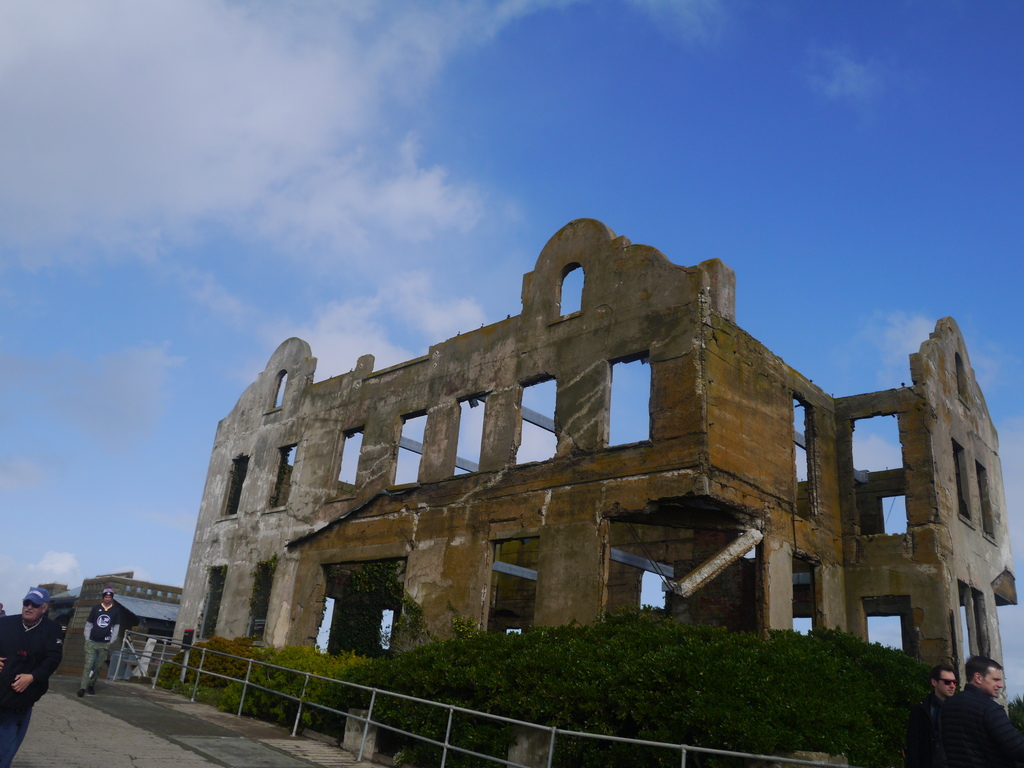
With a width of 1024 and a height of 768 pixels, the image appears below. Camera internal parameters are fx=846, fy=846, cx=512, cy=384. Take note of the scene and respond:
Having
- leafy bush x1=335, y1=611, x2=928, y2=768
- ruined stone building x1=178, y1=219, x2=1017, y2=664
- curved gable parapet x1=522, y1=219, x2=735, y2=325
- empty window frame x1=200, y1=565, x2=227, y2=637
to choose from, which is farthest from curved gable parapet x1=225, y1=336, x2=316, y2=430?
leafy bush x1=335, y1=611, x2=928, y2=768

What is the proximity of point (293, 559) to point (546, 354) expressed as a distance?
9077mm

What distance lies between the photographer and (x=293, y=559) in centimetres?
2209

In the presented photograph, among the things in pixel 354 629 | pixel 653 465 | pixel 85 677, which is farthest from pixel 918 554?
pixel 85 677

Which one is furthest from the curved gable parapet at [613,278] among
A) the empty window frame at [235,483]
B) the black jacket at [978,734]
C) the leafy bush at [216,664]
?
the empty window frame at [235,483]

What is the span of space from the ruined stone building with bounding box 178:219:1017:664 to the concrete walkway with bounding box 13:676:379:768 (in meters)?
5.01

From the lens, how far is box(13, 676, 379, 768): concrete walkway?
934 cm

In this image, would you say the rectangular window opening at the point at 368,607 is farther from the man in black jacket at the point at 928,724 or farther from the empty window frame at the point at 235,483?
the man in black jacket at the point at 928,724

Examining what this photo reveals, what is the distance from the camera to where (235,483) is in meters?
26.4

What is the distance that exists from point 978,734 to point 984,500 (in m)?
19.2

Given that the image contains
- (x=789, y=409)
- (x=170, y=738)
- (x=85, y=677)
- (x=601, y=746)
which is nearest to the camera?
(x=601, y=746)

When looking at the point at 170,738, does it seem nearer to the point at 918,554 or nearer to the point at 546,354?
the point at 546,354

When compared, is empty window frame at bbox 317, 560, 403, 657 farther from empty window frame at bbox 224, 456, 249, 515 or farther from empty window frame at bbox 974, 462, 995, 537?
empty window frame at bbox 974, 462, 995, 537

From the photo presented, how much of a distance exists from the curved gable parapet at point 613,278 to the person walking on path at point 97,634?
10.1 metres

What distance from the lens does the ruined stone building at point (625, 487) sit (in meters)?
15.9
